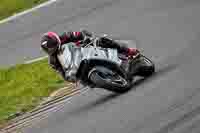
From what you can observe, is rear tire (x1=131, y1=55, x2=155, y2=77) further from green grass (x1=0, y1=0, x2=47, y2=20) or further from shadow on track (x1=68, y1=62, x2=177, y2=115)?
green grass (x1=0, y1=0, x2=47, y2=20)

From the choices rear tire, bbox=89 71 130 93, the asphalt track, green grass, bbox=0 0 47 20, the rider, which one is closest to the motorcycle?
rear tire, bbox=89 71 130 93

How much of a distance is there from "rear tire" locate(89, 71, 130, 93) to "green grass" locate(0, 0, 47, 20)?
35.7 feet

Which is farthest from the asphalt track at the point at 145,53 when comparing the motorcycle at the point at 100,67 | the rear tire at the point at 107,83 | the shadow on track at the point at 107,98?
the motorcycle at the point at 100,67

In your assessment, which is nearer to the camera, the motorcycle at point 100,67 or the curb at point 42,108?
the motorcycle at point 100,67

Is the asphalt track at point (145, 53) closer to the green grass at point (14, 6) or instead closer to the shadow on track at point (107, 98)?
the shadow on track at point (107, 98)

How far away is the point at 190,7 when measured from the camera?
22.0 meters

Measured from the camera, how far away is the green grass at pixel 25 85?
1791 centimetres

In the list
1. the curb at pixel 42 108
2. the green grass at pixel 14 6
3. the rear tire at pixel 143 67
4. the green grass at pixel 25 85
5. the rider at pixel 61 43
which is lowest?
the green grass at pixel 14 6

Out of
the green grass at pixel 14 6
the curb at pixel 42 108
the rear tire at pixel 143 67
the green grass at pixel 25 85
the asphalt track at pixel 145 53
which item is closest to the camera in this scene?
the asphalt track at pixel 145 53

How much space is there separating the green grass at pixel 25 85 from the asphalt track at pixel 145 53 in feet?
4.37

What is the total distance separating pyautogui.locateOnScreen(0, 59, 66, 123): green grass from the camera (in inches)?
705

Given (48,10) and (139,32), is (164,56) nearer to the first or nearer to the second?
(139,32)

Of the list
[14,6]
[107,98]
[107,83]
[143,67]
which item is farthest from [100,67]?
[14,6]

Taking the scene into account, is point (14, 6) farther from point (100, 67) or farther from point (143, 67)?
point (100, 67)
